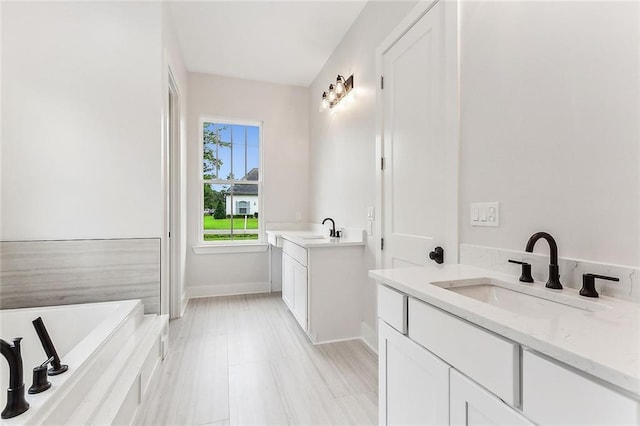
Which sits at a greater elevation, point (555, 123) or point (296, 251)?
point (555, 123)

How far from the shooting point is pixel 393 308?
1.19 meters

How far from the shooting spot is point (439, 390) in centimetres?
93

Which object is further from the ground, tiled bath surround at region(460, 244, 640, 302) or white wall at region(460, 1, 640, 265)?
white wall at region(460, 1, 640, 265)

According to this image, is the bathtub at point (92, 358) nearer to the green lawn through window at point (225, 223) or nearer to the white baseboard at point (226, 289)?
the white baseboard at point (226, 289)

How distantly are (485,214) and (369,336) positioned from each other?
1.52m

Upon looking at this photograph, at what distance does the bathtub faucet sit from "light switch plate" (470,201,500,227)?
1891 mm

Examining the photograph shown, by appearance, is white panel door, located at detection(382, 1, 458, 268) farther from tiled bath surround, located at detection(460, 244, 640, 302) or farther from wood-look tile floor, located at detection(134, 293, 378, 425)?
wood-look tile floor, located at detection(134, 293, 378, 425)

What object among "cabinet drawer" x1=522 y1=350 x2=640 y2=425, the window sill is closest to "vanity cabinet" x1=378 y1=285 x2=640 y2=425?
"cabinet drawer" x1=522 y1=350 x2=640 y2=425

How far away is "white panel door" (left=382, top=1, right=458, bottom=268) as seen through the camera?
5.48 feet

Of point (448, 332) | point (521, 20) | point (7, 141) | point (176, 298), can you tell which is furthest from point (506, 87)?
point (176, 298)

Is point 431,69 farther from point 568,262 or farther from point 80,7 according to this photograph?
point 80,7

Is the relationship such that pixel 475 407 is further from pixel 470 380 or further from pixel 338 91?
pixel 338 91

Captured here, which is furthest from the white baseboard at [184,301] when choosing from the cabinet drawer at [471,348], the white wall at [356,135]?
the cabinet drawer at [471,348]

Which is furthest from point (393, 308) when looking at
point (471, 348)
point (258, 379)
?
point (258, 379)
